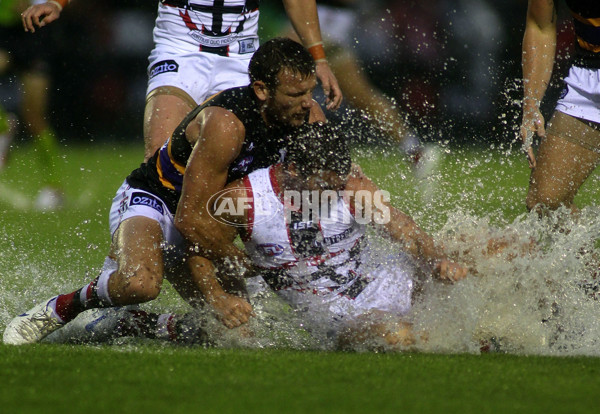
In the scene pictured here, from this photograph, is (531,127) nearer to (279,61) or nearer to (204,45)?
(279,61)

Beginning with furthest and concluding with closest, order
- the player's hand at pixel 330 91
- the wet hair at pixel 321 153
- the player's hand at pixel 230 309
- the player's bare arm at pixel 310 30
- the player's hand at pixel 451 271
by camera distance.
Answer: the player's bare arm at pixel 310 30 < the player's hand at pixel 330 91 < the player's hand at pixel 230 309 < the wet hair at pixel 321 153 < the player's hand at pixel 451 271

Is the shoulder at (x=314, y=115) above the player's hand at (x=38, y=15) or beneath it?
beneath

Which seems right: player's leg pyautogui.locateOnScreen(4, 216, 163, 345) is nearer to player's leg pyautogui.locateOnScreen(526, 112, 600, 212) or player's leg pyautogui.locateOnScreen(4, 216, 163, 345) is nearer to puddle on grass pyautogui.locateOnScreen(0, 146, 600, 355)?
puddle on grass pyautogui.locateOnScreen(0, 146, 600, 355)

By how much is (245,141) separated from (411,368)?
142cm

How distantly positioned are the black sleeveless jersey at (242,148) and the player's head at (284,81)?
0.07m

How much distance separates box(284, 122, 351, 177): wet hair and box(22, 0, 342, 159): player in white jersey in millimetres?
1267

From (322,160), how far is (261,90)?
550 mm

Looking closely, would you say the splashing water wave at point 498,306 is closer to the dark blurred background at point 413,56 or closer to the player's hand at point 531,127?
the player's hand at point 531,127

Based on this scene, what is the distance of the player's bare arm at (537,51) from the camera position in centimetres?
499

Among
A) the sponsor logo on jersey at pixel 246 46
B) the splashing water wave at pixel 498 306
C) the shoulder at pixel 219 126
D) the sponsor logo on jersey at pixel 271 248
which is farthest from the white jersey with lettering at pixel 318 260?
the sponsor logo on jersey at pixel 246 46

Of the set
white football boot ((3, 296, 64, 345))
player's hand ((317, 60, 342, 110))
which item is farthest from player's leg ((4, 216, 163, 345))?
player's hand ((317, 60, 342, 110))

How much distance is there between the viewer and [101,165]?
1158 centimetres

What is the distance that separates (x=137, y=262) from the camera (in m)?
4.41

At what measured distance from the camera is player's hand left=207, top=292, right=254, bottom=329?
13.9 ft
